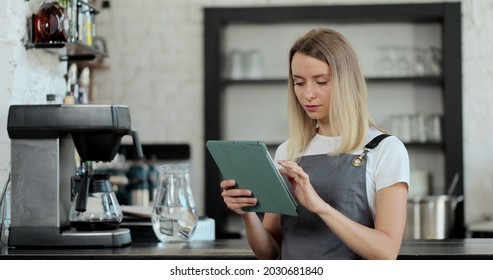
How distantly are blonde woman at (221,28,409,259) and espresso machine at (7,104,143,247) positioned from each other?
0.64m

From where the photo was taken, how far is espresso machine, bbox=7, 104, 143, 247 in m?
2.46

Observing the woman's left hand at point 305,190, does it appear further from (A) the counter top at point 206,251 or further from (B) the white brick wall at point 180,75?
(B) the white brick wall at point 180,75

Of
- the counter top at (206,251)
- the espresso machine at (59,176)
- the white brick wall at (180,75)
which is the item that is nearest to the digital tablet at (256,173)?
the counter top at (206,251)

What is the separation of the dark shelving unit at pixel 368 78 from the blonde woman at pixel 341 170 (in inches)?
127

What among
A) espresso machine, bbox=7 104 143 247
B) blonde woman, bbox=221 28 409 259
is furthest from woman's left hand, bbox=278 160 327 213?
espresso machine, bbox=7 104 143 247

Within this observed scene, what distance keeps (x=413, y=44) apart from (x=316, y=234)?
3.65m

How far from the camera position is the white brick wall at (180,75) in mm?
5285

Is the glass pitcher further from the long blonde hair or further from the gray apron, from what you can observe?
the long blonde hair

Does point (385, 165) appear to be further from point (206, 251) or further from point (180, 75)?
point (180, 75)

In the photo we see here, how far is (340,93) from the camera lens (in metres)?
1.94

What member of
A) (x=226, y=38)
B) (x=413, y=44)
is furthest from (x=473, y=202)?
(x=226, y=38)

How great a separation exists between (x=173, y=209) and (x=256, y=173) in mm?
769

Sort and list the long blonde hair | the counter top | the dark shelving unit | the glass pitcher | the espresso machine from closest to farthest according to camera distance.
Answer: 1. the long blonde hair
2. the counter top
3. the espresso machine
4. the glass pitcher
5. the dark shelving unit

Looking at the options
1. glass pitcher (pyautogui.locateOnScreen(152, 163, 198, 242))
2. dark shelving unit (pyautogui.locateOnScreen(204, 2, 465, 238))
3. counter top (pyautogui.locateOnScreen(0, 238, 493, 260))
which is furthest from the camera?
→ dark shelving unit (pyautogui.locateOnScreen(204, 2, 465, 238))
